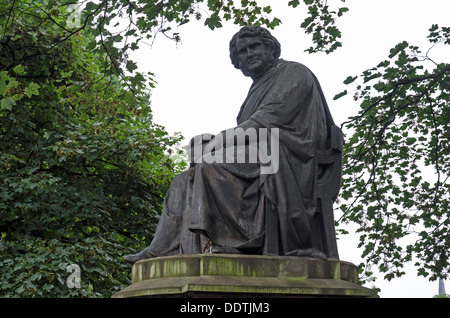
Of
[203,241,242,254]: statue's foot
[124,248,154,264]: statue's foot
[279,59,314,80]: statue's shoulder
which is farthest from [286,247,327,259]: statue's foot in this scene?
[279,59,314,80]: statue's shoulder

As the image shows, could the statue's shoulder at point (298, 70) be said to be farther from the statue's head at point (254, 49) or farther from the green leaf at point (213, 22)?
the green leaf at point (213, 22)

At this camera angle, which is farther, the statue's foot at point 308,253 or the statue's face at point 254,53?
the statue's face at point 254,53

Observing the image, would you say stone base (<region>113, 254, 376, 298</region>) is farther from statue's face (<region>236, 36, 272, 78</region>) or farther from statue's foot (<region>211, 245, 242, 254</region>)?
statue's face (<region>236, 36, 272, 78</region>)

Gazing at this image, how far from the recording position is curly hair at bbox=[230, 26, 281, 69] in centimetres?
616

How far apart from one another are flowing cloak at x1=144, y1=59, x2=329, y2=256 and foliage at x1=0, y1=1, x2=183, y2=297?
3.96 m

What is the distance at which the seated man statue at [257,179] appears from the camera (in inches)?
202

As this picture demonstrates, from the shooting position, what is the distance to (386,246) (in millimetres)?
11836

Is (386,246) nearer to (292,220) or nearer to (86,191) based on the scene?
(86,191)

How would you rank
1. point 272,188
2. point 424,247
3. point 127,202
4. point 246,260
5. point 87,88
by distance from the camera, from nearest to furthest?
point 246,260 → point 272,188 → point 87,88 → point 424,247 → point 127,202

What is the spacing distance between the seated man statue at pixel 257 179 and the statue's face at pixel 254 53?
145 mm

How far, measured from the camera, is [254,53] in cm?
615

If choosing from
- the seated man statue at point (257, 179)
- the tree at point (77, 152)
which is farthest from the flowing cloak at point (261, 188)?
the tree at point (77, 152)

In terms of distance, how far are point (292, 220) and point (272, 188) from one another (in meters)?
0.29

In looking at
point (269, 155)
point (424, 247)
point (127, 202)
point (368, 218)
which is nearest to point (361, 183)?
point (368, 218)
